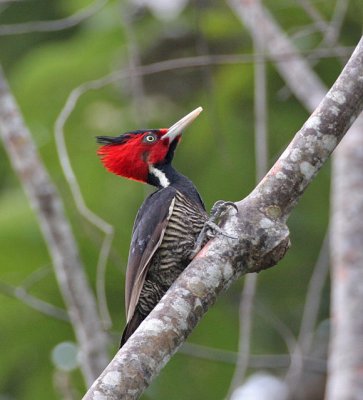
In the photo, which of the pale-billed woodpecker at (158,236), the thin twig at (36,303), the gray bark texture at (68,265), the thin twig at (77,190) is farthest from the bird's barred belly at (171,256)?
the thin twig at (36,303)

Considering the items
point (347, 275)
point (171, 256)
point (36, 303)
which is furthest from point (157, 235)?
point (36, 303)

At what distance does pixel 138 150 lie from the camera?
16.3 feet

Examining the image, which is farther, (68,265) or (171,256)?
(68,265)

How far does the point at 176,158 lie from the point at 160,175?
7.28ft

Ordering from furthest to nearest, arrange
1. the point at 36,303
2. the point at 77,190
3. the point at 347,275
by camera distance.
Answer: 1. the point at 36,303
2. the point at 347,275
3. the point at 77,190

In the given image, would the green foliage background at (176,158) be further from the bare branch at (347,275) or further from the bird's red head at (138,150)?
the bird's red head at (138,150)

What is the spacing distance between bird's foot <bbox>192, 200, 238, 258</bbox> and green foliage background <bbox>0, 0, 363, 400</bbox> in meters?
2.30

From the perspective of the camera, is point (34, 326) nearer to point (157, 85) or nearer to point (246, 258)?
point (157, 85)

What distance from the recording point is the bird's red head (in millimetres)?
4934

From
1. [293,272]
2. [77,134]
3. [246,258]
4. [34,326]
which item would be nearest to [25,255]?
[34,326]

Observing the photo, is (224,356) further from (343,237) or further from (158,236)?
(158,236)

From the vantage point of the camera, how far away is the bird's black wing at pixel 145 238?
166 inches

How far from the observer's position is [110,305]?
6.75 metres

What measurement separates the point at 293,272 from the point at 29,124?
222cm
